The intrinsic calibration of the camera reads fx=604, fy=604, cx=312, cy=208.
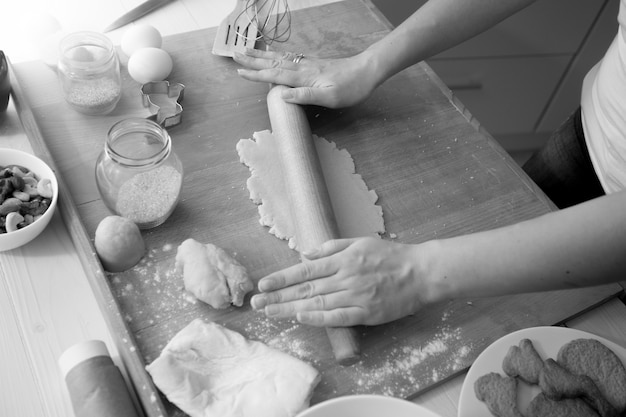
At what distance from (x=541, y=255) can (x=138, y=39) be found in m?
0.85

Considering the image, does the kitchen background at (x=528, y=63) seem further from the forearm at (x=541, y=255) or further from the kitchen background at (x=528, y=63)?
the forearm at (x=541, y=255)

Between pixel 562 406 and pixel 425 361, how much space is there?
19 centimetres

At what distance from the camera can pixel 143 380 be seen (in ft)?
2.67

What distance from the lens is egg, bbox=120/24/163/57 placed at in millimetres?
1190

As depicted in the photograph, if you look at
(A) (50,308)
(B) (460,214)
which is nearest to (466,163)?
(B) (460,214)

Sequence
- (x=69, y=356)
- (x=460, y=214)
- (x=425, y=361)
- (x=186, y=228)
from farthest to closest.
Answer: (x=460, y=214)
(x=186, y=228)
(x=425, y=361)
(x=69, y=356)

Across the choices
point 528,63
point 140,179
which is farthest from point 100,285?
point 528,63

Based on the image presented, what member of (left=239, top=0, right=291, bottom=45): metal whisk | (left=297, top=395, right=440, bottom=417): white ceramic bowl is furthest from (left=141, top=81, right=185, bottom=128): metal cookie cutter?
(left=297, top=395, right=440, bottom=417): white ceramic bowl

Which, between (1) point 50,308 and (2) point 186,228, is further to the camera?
(2) point 186,228

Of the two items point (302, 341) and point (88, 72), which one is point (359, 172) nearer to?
point (302, 341)

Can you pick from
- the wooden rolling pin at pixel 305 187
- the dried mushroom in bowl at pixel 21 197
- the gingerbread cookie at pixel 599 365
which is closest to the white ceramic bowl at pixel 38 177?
the dried mushroom in bowl at pixel 21 197

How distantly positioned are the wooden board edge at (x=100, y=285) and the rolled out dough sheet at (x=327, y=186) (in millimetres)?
280

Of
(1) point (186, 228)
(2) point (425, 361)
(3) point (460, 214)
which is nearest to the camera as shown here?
(2) point (425, 361)

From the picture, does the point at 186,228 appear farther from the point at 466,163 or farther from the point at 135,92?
the point at 466,163
